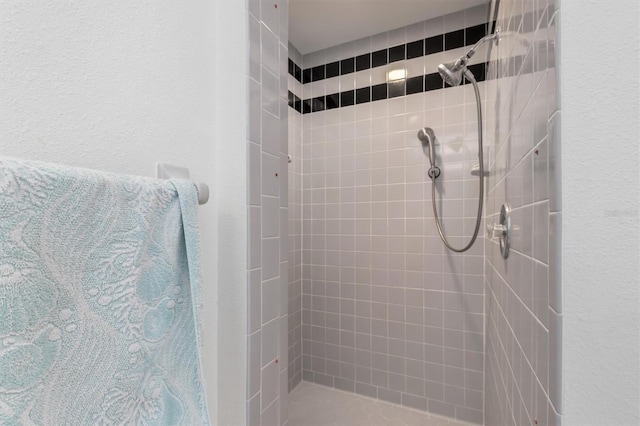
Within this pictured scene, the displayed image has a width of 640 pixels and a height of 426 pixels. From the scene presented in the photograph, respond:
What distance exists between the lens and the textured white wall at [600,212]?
0.37 m

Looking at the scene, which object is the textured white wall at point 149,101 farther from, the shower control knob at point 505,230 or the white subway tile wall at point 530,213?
the shower control knob at point 505,230

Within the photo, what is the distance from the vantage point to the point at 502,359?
3.21 feet

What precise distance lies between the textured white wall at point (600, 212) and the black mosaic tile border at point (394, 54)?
4.75ft

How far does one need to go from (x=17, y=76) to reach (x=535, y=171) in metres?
0.82

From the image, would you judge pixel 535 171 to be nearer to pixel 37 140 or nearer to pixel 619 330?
pixel 619 330

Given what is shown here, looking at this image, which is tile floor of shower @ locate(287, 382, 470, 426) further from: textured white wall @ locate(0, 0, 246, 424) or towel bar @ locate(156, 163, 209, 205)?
towel bar @ locate(156, 163, 209, 205)

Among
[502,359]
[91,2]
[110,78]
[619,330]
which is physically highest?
[91,2]

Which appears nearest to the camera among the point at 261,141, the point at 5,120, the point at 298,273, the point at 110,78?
the point at 5,120

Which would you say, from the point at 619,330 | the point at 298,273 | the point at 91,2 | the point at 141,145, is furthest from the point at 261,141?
the point at 298,273

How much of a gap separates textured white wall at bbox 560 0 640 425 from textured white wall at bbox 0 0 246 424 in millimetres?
588

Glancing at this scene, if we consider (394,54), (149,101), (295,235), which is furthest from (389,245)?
(149,101)

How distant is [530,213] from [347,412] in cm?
159

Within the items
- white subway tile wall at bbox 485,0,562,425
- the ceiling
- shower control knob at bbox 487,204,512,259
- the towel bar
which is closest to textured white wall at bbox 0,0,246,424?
the towel bar

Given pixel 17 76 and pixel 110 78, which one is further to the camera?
pixel 110 78
